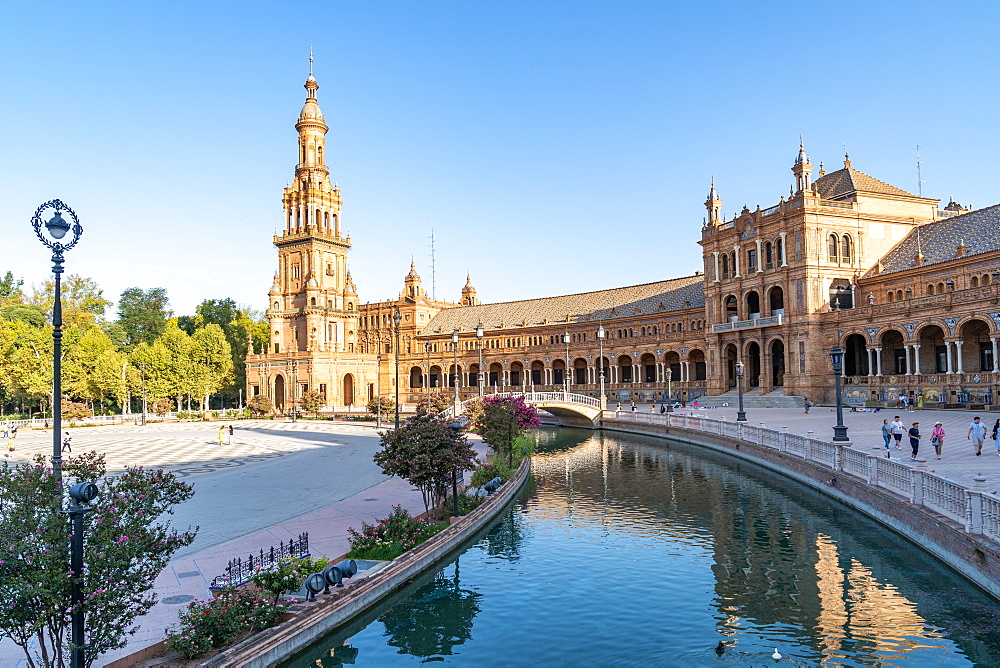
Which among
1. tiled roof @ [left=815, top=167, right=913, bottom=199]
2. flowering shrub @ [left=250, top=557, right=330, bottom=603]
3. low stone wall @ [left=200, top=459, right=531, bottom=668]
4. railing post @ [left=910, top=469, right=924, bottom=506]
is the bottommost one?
low stone wall @ [left=200, top=459, right=531, bottom=668]

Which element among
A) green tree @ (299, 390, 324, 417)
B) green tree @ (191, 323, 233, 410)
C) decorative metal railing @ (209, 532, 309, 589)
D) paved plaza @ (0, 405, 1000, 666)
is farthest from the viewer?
green tree @ (191, 323, 233, 410)

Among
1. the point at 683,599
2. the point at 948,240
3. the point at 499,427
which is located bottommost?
the point at 683,599

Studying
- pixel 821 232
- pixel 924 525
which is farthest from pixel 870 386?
pixel 924 525

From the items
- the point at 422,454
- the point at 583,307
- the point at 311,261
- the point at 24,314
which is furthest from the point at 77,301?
the point at 422,454

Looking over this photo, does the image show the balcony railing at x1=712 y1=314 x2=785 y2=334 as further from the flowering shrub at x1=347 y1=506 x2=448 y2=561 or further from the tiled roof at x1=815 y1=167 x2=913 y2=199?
the flowering shrub at x1=347 y1=506 x2=448 y2=561

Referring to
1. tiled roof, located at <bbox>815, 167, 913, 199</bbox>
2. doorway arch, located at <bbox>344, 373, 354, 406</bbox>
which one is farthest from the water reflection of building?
doorway arch, located at <bbox>344, 373, 354, 406</bbox>

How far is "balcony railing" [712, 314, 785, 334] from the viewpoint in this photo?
59594 millimetres

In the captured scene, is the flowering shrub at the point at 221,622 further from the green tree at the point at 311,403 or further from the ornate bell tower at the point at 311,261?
the ornate bell tower at the point at 311,261

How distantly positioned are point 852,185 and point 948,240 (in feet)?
32.6

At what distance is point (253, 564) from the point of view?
14.1 m

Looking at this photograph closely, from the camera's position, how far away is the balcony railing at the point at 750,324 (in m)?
59.6

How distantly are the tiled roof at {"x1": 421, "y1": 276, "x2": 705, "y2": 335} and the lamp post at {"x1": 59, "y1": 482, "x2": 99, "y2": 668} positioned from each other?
7183cm

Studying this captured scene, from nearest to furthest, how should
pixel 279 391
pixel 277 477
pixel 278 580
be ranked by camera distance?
pixel 278 580
pixel 277 477
pixel 279 391

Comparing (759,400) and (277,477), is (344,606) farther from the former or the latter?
(759,400)
